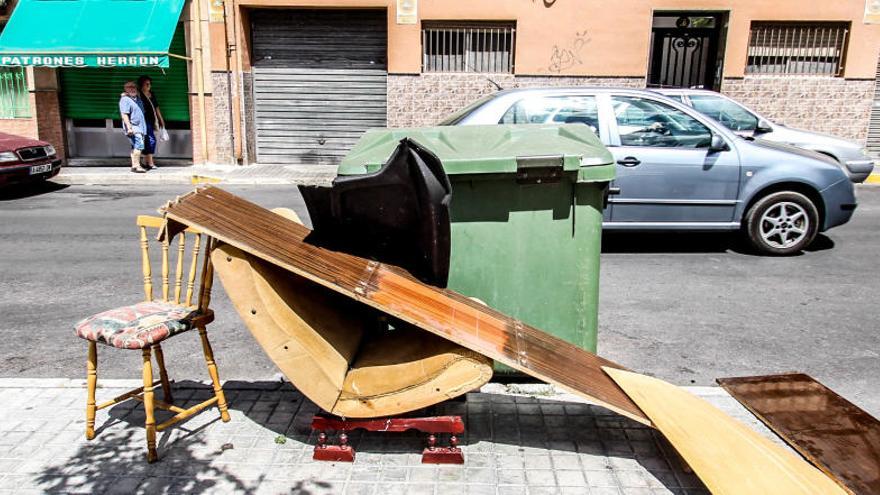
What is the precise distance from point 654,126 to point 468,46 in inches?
340

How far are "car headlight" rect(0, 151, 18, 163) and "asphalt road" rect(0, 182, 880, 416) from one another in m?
2.75

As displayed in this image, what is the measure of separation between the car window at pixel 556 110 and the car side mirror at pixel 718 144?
128 cm

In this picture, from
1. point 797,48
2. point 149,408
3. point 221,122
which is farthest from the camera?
point 221,122

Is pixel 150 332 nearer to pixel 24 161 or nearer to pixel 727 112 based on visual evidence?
pixel 727 112

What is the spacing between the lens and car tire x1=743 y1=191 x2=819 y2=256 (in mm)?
7898

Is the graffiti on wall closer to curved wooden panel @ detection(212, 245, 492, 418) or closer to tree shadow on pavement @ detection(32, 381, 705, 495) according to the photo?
tree shadow on pavement @ detection(32, 381, 705, 495)

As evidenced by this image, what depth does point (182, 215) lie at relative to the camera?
10.9 feet

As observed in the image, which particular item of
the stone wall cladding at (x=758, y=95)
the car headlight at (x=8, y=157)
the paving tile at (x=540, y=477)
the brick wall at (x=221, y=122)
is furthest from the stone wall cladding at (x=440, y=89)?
the paving tile at (x=540, y=477)

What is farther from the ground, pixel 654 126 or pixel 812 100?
pixel 812 100

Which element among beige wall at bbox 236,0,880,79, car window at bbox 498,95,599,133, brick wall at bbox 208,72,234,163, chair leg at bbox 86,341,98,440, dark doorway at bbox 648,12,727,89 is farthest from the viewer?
brick wall at bbox 208,72,234,163

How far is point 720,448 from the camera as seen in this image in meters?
3.37

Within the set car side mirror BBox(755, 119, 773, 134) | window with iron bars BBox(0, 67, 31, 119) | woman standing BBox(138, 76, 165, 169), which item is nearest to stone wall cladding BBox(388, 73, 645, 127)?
car side mirror BBox(755, 119, 773, 134)

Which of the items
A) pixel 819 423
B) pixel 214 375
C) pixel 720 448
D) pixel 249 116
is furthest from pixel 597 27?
pixel 214 375

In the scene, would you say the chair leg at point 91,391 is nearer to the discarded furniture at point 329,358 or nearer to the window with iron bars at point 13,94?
the discarded furniture at point 329,358
